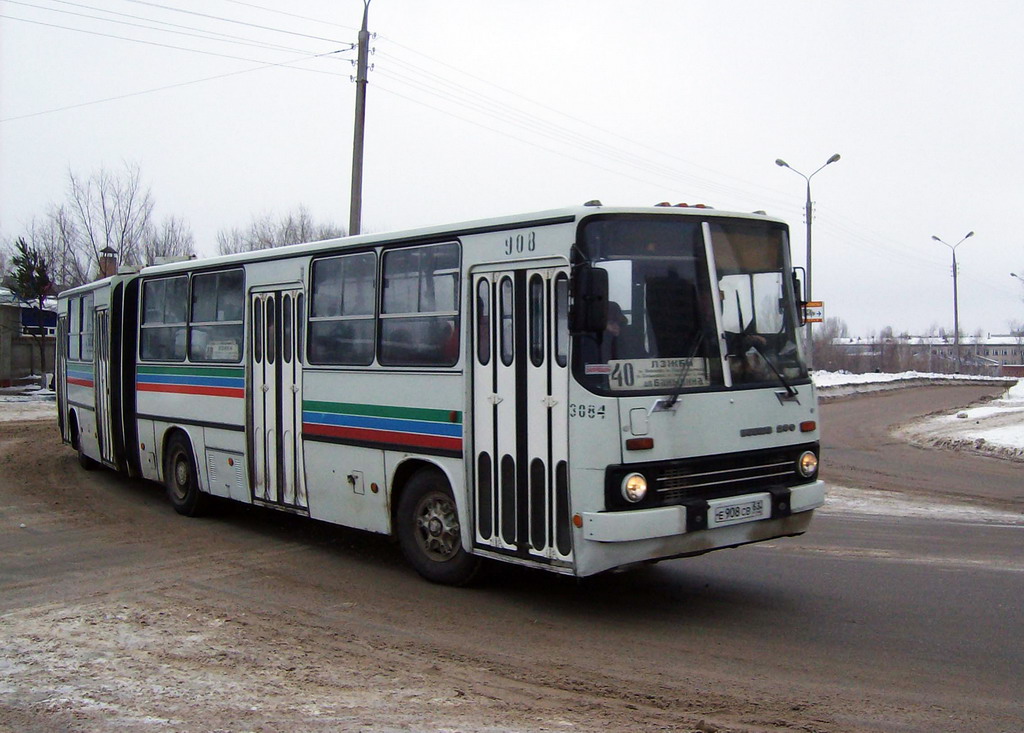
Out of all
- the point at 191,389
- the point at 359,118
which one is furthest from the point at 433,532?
the point at 359,118

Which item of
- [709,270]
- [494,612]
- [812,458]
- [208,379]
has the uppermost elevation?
[709,270]

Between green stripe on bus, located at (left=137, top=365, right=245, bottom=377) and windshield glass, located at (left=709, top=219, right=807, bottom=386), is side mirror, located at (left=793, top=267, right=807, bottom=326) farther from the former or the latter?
green stripe on bus, located at (left=137, top=365, right=245, bottom=377)

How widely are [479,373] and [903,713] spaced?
388 cm

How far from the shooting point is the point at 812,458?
25.4 feet

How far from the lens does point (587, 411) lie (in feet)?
22.3

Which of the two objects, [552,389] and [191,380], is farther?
[191,380]

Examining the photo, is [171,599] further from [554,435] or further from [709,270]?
[709,270]

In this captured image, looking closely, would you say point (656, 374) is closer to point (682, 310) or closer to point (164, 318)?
point (682, 310)

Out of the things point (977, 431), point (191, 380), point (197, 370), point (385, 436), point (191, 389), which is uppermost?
point (197, 370)

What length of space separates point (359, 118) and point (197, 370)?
1063cm

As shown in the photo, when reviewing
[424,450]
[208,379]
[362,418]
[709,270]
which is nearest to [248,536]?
[208,379]

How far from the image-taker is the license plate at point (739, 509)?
695cm

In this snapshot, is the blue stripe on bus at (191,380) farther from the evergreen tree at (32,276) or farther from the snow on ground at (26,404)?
the evergreen tree at (32,276)

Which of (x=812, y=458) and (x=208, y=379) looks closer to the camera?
(x=812, y=458)
